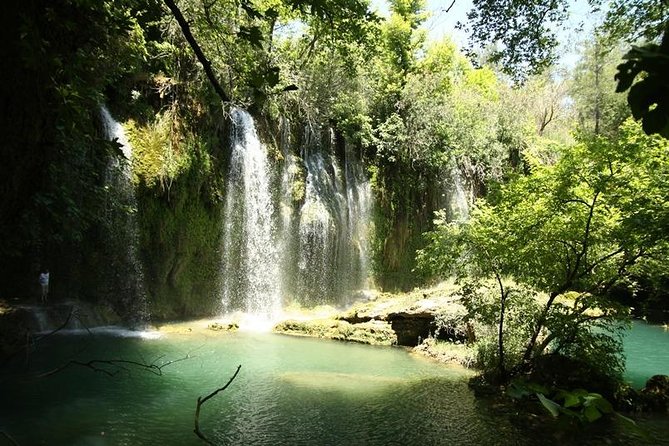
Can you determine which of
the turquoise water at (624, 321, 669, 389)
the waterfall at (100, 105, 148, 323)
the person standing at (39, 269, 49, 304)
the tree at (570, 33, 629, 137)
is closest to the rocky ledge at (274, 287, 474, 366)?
the turquoise water at (624, 321, 669, 389)

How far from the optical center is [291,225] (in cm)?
1938

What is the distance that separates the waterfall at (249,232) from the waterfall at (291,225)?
35 millimetres

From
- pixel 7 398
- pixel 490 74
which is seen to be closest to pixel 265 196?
pixel 7 398

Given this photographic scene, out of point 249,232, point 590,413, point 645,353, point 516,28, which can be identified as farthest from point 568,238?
point 249,232

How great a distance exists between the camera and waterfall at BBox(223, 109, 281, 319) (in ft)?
58.4

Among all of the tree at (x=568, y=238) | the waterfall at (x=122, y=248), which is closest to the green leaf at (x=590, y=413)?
the tree at (x=568, y=238)

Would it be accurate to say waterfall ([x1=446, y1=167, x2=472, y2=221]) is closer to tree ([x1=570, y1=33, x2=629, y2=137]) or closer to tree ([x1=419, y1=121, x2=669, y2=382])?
tree ([x1=570, y1=33, x2=629, y2=137])

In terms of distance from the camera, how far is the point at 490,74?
38.1 m

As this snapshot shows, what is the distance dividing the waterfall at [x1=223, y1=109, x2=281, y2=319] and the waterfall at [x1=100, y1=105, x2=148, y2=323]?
310cm

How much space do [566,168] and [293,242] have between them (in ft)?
40.0

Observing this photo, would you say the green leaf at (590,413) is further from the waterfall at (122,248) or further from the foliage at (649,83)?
the waterfall at (122,248)

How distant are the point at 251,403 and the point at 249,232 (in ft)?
33.5

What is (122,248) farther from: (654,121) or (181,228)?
(654,121)

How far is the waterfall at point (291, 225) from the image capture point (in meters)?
18.0
